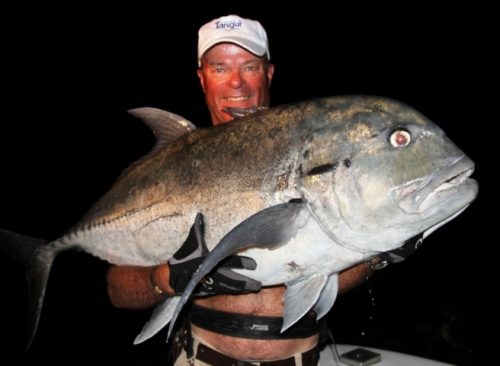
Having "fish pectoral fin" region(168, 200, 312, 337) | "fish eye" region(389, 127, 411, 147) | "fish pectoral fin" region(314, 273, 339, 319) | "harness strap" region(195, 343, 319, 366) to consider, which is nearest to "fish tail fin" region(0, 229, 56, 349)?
"harness strap" region(195, 343, 319, 366)

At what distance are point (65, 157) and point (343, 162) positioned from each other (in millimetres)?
37554

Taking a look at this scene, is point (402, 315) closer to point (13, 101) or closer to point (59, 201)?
point (59, 201)

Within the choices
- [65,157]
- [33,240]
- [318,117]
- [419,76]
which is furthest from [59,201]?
[419,76]

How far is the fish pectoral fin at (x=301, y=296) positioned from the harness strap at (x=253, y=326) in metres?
0.52

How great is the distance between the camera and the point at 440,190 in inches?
75.4

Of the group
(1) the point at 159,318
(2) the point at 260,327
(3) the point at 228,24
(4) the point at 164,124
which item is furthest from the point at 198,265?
(3) the point at 228,24

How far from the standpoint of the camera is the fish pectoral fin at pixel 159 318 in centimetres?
269

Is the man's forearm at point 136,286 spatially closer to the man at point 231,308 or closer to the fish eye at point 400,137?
the man at point 231,308

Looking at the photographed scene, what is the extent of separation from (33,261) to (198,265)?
1.58 m

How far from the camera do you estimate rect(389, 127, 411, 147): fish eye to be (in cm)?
200

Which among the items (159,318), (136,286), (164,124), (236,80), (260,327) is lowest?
(260,327)

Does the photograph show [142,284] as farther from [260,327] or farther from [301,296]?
[301,296]

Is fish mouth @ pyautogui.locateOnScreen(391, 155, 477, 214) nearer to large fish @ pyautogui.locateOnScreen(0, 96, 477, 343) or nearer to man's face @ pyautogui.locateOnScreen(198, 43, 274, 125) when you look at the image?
large fish @ pyautogui.locateOnScreen(0, 96, 477, 343)

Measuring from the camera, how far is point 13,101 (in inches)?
1532
